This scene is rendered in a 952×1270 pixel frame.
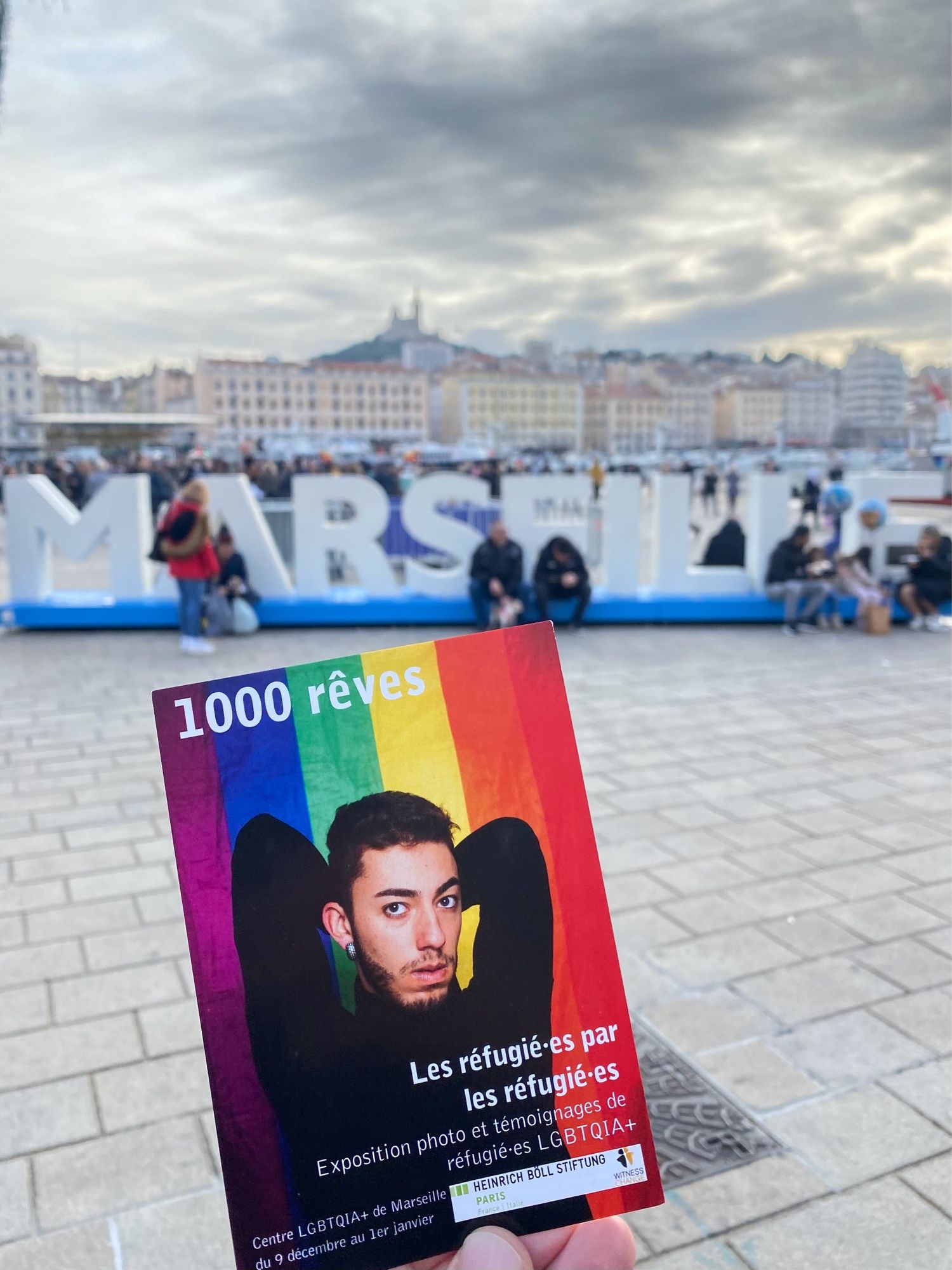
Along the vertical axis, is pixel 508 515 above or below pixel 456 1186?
above

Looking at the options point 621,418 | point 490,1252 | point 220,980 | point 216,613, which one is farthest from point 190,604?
point 621,418

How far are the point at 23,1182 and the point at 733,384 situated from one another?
590 ft

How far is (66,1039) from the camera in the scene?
3.23 meters

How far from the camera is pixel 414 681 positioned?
138 centimetres

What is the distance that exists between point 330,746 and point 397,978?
312mm

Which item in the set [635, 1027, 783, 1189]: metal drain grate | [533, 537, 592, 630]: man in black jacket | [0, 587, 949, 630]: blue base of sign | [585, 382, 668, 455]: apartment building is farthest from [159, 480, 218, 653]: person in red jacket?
[585, 382, 668, 455]: apartment building

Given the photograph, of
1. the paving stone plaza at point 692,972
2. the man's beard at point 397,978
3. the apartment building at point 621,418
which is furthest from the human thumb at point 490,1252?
the apartment building at point 621,418

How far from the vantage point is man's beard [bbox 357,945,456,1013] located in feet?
4.51

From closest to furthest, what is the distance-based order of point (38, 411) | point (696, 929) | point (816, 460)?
point (696, 929), point (816, 460), point (38, 411)

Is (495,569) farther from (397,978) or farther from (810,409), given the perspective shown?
(810,409)

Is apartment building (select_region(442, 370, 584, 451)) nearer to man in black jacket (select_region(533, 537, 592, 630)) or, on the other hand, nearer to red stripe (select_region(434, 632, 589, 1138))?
man in black jacket (select_region(533, 537, 592, 630))

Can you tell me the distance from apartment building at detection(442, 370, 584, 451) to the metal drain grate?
143 meters

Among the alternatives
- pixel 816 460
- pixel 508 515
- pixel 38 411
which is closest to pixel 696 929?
pixel 508 515

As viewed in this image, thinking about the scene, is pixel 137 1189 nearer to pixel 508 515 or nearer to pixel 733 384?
pixel 508 515
